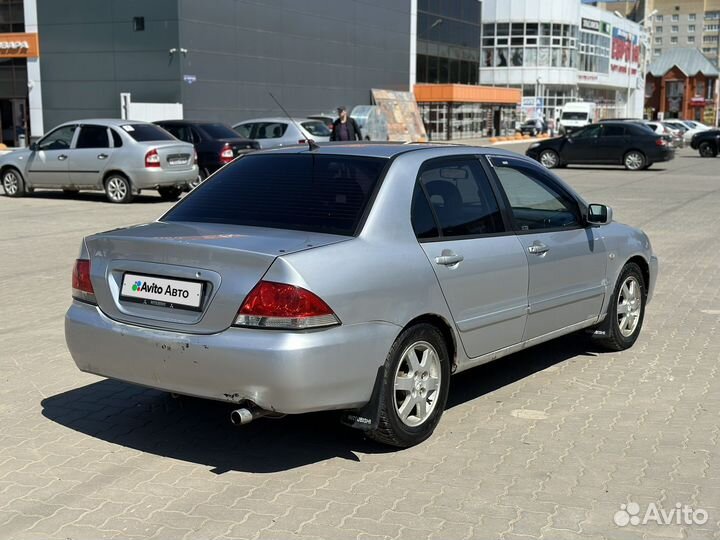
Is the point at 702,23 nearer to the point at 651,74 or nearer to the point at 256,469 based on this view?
the point at 651,74

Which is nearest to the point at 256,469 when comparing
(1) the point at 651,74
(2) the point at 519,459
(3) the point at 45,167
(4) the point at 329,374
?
(4) the point at 329,374

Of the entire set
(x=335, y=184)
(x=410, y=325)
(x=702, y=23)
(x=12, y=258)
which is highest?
(x=702, y=23)

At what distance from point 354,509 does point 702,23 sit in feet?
681

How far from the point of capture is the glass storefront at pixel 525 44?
282 ft

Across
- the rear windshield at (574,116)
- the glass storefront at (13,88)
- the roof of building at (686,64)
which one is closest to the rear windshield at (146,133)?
the glass storefront at (13,88)

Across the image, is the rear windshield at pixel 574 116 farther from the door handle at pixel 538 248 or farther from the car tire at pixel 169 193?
the door handle at pixel 538 248

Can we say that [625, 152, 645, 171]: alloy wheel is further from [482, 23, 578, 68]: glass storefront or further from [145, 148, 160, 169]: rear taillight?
[482, 23, 578, 68]: glass storefront

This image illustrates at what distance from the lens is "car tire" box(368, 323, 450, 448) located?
4.71 metres

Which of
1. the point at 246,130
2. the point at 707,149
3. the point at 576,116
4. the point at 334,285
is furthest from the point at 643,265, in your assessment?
the point at 576,116

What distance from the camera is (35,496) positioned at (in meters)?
4.30

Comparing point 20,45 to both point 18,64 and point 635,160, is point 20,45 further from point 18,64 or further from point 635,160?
point 635,160

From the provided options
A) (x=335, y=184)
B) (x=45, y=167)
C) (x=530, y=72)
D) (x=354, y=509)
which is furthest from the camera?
(x=530, y=72)

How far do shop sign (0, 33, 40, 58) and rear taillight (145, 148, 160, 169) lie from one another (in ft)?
90.0

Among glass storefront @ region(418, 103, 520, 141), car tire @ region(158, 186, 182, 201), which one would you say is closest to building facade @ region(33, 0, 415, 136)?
glass storefront @ region(418, 103, 520, 141)
